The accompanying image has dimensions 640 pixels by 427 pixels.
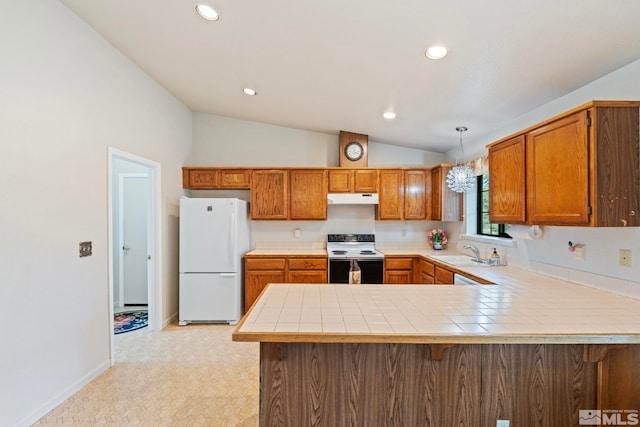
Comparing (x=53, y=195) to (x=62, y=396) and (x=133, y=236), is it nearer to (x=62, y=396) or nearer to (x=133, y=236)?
(x=62, y=396)

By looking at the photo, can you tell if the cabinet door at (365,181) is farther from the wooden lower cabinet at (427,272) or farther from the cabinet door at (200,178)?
the cabinet door at (200,178)

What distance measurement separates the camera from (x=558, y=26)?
1.55m

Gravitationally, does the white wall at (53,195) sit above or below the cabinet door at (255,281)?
above

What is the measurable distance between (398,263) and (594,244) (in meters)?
2.12

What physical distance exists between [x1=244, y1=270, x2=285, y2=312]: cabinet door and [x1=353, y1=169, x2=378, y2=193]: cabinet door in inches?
62.0

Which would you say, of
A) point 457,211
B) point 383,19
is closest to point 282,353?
point 383,19

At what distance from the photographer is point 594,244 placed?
2.04 metres

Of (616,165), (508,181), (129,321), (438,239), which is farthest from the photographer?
(438,239)

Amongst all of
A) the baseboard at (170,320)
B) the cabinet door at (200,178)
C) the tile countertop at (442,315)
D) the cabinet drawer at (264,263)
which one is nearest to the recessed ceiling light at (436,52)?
the tile countertop at (442,315)

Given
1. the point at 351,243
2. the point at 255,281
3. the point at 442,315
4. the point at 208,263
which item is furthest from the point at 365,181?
the point at 442,315

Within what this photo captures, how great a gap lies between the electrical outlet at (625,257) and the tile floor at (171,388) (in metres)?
2.54

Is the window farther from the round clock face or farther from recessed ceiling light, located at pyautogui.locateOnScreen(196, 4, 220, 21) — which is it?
recessed ceiling light, located at pyautogui.locateOnScreen(196, 4, 220, 21)

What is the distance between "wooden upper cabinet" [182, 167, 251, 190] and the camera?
4.13m

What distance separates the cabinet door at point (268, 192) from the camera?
414 cm
